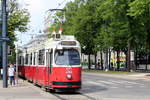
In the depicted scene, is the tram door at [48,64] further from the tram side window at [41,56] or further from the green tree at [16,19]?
the green tree at [16,19]

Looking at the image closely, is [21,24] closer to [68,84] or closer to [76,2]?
[68,84]

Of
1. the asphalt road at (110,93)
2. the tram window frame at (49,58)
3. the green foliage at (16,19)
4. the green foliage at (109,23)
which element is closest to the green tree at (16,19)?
the green foliage at (16,19)

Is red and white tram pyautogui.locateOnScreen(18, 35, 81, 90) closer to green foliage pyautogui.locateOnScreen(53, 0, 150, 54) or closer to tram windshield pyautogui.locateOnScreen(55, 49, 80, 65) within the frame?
tram windshield pyautogui.locateOnScreen(55, 49, 80, 65)

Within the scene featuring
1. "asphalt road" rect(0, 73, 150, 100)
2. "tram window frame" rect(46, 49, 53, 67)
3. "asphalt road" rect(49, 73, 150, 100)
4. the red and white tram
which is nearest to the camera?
"asphalt road" rect(0, 73, 150, 100)

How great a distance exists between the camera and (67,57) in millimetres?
22156

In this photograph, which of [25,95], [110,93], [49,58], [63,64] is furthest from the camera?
[110,93]

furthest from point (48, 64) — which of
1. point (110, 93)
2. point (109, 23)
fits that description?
point (109, 23)

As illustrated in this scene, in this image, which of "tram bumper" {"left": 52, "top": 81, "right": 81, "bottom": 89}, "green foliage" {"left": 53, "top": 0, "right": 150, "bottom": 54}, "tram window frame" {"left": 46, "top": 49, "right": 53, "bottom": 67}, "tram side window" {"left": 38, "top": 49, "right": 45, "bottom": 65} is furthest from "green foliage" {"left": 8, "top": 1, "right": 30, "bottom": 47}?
"tram bumper" {"left": 52, "top": 81, "right": 81, "bottom": 89}

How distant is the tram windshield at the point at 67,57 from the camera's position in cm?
2212

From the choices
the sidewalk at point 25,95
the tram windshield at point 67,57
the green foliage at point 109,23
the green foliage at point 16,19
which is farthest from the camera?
the green foliage at point 109,23

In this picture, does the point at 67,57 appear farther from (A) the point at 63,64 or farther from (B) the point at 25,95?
(B) the point at 25,95

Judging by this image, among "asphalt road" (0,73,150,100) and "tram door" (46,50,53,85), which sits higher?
"tram door" (46,50,53,85)

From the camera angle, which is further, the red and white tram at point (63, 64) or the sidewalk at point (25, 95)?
the red and white tram at point (63, 64)

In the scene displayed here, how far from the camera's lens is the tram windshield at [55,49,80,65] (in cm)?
2212
